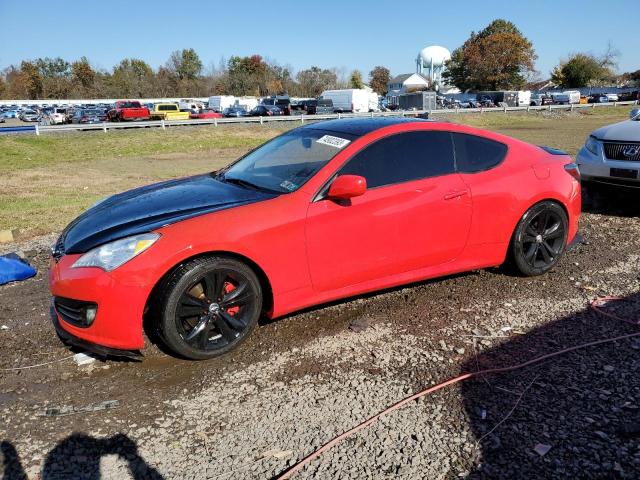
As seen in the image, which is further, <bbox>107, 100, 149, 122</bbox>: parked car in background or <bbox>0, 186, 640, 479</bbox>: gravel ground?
<bbox>107, 100, 149, 122</bbox>: parked car in background

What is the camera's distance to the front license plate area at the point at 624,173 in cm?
698

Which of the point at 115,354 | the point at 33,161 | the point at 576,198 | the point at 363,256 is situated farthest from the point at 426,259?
the point at 33,161

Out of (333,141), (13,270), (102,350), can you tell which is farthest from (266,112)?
(102,350)

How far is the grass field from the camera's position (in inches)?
362

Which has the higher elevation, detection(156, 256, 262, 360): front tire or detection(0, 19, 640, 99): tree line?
detection(0, 19, 640, 99): tree line

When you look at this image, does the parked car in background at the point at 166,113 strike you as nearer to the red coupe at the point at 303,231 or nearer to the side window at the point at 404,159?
the red coupe at the point at 303,231

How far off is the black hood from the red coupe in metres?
0.02

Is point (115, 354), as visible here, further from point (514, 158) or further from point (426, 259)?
point (514, 158)

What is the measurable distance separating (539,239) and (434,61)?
11008 cm

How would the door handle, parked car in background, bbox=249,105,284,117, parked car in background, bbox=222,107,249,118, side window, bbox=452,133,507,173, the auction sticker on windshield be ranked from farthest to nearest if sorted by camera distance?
parked car in background, bbox=222,107,249,118 → parked car in background, bbox=249,105,284,117 → side window, bbox=452,133,507,173 → the door handle → the auction sticker on windshield

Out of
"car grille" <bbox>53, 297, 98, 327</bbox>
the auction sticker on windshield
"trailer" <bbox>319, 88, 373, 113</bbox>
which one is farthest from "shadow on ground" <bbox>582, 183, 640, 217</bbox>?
"trailer" <bbox>319, 88, 373, 113</bbox>

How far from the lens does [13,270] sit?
17.4 feet

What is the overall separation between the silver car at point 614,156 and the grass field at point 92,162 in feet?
25.4

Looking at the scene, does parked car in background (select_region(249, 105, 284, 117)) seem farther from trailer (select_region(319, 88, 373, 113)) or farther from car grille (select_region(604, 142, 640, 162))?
car grille (select_region(604, 142, 640, 162))
